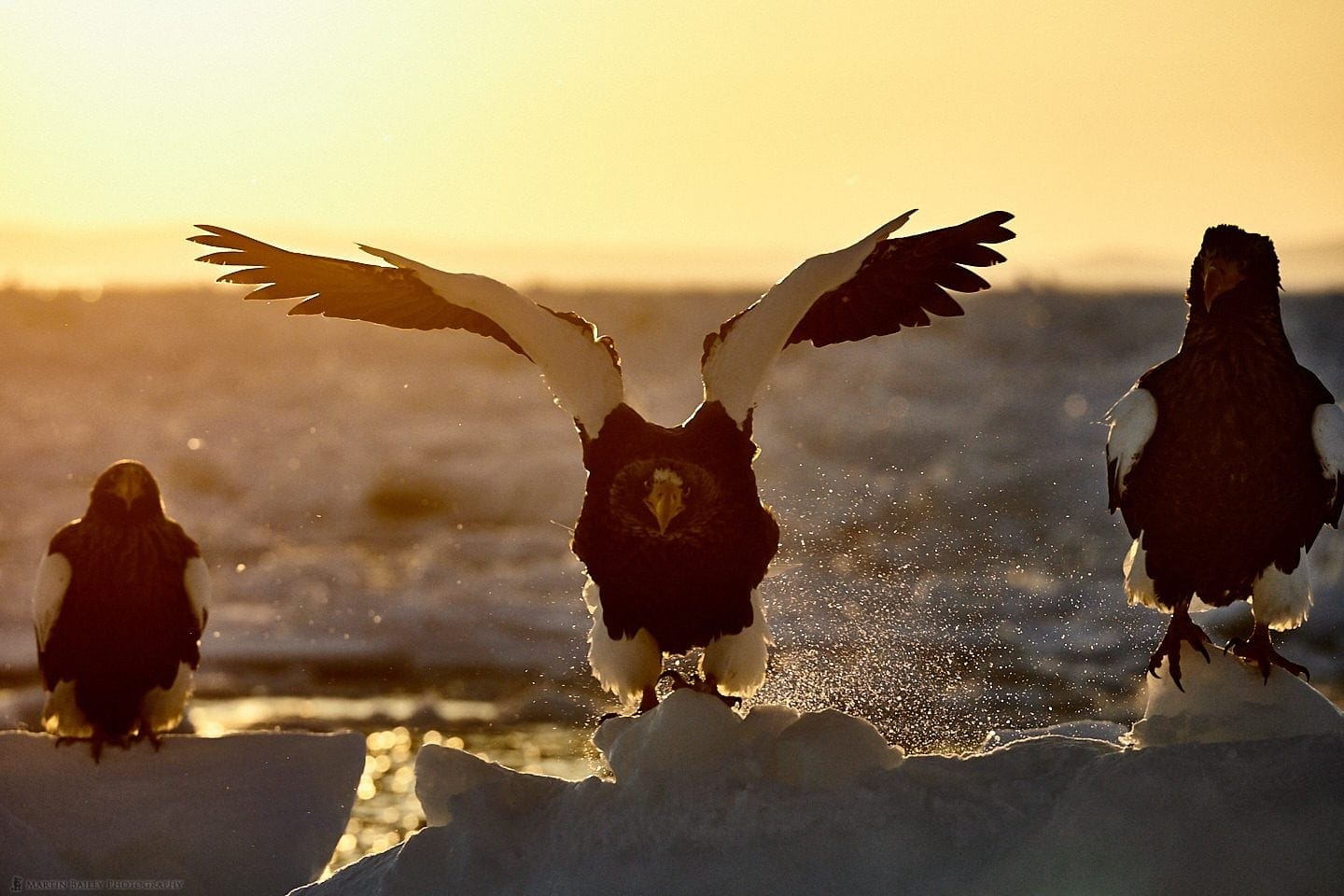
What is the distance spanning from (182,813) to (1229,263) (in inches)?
167

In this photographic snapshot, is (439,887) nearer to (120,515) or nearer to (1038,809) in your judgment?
(1038,809)

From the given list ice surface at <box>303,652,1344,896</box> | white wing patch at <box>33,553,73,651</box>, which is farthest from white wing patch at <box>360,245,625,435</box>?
white wing patch at <box>33,553,73,651</box>

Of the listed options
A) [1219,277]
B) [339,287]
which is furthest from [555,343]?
[1219,277]

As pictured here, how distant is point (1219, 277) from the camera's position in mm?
5078

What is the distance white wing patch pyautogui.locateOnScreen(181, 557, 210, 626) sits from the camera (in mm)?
7156

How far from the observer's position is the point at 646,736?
5.24 meters

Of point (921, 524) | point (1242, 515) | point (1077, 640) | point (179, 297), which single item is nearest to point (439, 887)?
point (1242, 515)

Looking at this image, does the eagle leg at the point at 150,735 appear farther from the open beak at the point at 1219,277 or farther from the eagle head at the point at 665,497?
the open beak at the point at 1219,277

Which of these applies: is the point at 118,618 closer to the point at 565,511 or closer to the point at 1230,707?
the point at 1230,707

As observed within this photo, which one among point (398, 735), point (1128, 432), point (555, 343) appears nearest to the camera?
point (1128, 432)

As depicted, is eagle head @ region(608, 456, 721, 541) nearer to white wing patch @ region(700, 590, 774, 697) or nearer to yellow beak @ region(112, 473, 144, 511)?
white wing patch @ region(700, 590, 774, 697)

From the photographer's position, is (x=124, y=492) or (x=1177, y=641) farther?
(x=124, y=492)

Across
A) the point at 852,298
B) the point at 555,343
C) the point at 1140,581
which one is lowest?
the point at 1140,581

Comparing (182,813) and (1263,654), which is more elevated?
(1263,654)
